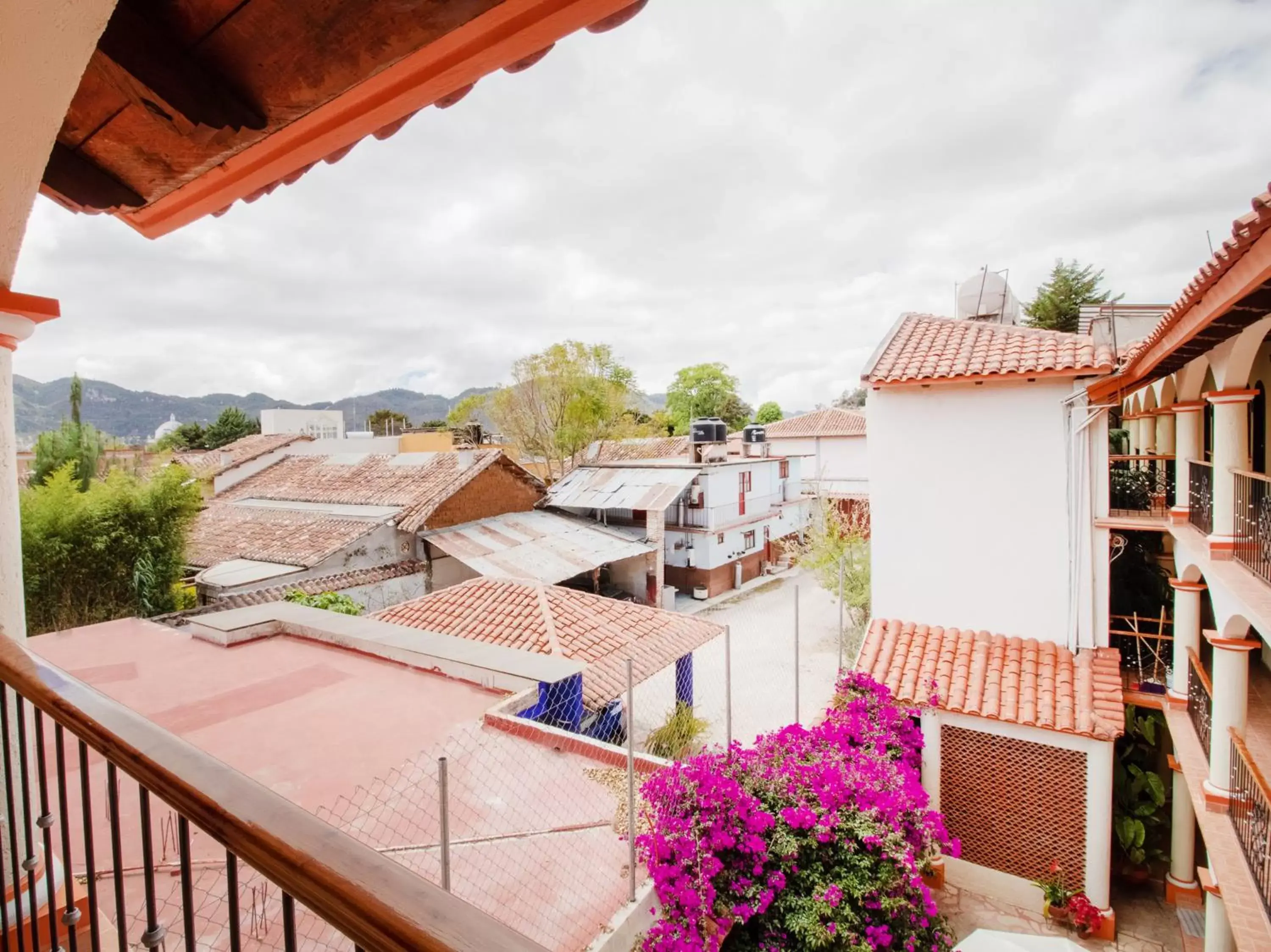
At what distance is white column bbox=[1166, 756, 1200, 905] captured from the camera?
7695mm

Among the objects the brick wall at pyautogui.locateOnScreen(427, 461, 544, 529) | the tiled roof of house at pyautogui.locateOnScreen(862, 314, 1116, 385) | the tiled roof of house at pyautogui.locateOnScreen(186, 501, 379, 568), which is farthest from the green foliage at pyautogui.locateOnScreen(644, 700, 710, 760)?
the brick wall at pyautogui.locateOnScreen(427, 461, 544, 529)

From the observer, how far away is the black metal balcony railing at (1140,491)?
8289 mm

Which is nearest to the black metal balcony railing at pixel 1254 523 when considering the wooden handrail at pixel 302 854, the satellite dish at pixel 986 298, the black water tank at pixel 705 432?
the wooden handrail at pixel 302 854

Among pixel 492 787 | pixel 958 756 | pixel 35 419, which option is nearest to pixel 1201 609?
pixel 958 756

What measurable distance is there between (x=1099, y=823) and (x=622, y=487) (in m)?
13.8

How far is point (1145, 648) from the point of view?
8.47m

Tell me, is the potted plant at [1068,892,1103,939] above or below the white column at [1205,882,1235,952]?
below

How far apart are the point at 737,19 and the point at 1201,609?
10804 mm

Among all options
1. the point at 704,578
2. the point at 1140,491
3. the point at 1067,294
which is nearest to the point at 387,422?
the point at 704,578

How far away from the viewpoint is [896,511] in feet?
29.6

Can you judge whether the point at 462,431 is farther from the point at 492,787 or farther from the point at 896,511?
the point at 492,787

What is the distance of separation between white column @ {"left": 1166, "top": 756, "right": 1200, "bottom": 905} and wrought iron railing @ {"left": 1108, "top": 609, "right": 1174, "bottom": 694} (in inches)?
37.9

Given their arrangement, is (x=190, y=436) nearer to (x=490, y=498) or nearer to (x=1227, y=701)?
(x=490, y=498)

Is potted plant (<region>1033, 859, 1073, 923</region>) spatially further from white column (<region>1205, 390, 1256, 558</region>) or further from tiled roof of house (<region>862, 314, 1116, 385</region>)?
tiled roof of house (<region>862, 314, 1116, 385</region>)
